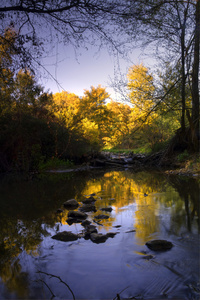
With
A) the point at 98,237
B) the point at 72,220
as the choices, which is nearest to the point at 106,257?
the point at 98,237

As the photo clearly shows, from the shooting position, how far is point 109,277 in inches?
95.7

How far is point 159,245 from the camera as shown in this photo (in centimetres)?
310

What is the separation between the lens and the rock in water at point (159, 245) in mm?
3070

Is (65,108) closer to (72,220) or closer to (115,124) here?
(72,220)

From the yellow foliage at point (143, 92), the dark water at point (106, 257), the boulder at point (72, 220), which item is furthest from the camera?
the yellow foliage at point (143, 92)

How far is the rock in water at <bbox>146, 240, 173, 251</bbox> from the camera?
307 centimetres

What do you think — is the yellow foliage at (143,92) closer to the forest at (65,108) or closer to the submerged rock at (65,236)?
the forest at (65,108)

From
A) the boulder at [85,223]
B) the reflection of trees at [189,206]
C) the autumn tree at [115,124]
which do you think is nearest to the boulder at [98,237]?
the boulder at [85,223]

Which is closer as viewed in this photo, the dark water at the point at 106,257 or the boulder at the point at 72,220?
the dark water at the point at 106,257

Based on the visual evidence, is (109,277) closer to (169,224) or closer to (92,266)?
(92,266)

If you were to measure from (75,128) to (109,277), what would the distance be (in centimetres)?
1344

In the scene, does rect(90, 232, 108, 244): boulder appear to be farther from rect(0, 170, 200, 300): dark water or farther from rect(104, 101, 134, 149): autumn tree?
rect(104, 101, 134, 149): autumn tree

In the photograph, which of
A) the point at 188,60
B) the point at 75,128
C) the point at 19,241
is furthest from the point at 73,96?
the point at 19,241

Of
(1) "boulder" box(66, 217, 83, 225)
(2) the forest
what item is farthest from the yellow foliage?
(1) "boulder" box(66, 217, 83, 225)
